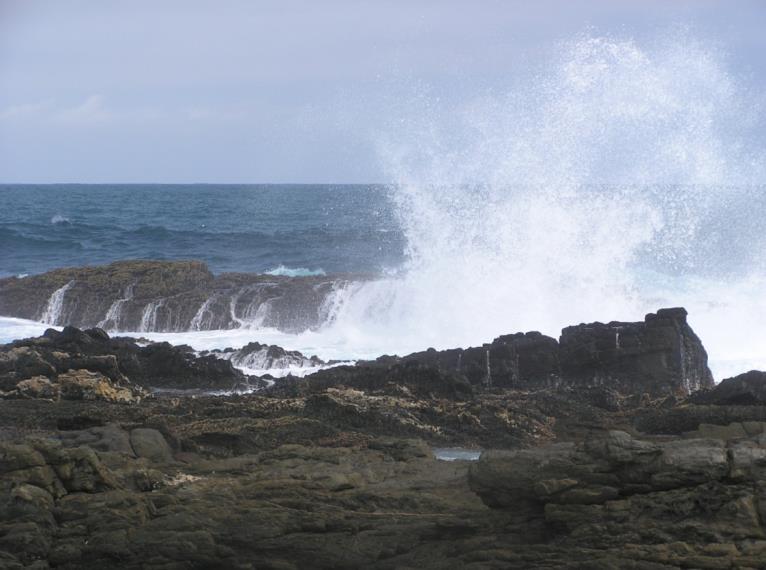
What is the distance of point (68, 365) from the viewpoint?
49.5 feet

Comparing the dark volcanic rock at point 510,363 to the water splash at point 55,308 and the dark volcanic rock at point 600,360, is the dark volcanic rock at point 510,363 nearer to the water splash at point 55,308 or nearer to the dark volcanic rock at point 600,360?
the dark volcanic rock at point 600,360

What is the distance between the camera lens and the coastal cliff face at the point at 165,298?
948 inches

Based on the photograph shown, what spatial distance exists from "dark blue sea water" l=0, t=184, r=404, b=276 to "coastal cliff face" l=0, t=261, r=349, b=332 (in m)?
9.27

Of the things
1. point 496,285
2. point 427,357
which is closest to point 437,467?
point 427,357

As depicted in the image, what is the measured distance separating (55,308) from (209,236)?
2529 centimetres

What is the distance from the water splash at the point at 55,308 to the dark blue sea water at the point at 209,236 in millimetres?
11547

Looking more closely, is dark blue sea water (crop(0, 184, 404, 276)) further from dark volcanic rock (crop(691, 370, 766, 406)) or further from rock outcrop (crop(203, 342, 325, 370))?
dark volcanic rock (crop(691, 370, 766, 406))

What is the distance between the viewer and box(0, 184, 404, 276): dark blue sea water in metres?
40.7

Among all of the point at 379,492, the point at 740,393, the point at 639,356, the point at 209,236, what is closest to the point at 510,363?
the point at 639,356

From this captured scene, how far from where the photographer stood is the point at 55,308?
25453mm

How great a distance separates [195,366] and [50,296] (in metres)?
11.0

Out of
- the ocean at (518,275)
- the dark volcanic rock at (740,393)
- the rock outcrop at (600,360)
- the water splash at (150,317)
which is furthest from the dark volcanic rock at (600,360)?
the water splash at (150,317)

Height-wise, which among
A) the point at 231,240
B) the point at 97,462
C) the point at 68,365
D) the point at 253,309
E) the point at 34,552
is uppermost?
the point at 231,240

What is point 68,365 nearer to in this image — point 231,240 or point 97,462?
point 97,462
